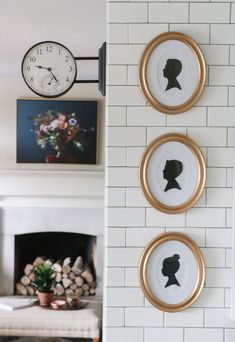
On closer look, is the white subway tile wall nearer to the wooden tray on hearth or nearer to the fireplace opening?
the wooden tray on hearth

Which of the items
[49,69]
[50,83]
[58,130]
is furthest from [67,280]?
[49,69]

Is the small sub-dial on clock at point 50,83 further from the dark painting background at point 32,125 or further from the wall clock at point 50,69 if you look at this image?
the dark painting background at point 32,125

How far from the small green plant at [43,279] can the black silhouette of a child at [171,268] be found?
9.46 feet

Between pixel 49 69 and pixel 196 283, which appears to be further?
pixel 49 69

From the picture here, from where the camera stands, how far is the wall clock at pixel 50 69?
2.28 metres

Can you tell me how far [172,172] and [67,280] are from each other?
10.8ft

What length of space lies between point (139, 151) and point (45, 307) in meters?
3.03

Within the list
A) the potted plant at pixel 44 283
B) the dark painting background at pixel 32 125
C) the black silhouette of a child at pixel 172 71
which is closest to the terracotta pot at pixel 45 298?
the potted plant at pixel 44 283

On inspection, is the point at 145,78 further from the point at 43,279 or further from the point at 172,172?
the point at 43,279

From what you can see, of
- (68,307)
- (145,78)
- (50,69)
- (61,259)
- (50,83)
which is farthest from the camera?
(61,259)

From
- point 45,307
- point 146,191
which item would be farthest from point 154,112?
point 45,307

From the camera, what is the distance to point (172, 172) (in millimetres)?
1699

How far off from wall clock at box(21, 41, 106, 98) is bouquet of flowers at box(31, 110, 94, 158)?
7.81 feet

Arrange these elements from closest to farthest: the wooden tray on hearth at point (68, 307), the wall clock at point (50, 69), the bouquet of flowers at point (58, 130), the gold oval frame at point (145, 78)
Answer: the gold oval frame at point (145, 78), the wall clock at point (50, 69), the wooden tray on hearth at point (68, 307), the bouquet of flowers at point (58, 130)
